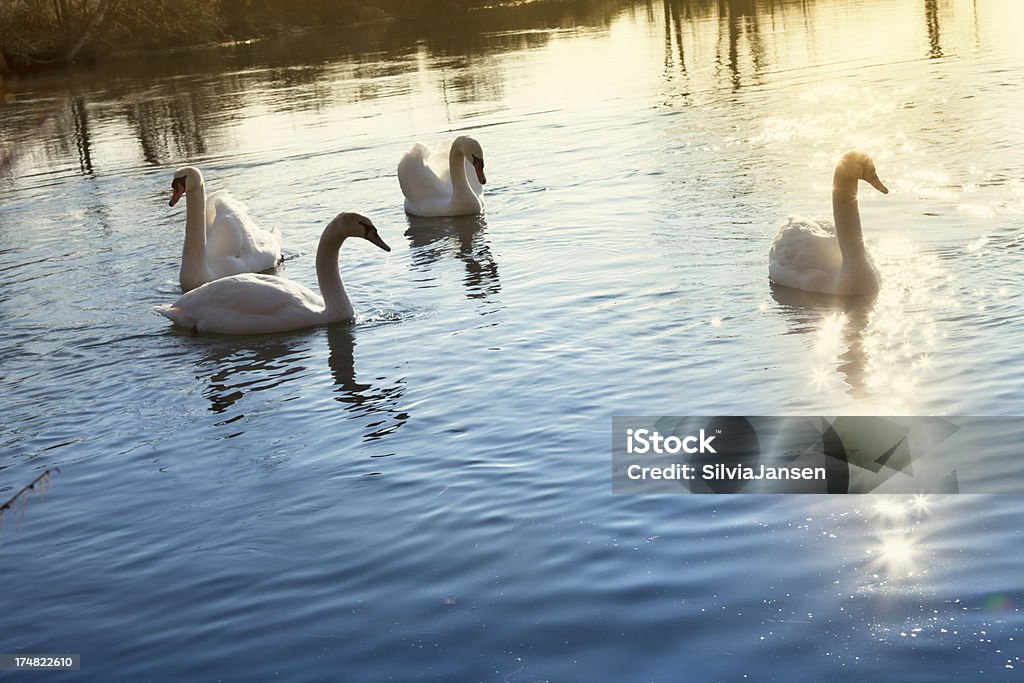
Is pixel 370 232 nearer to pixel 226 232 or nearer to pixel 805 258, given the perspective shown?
pixel 226 232

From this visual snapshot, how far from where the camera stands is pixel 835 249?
33.5 ft

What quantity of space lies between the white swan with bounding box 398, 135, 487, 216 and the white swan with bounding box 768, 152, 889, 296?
5.46 meters

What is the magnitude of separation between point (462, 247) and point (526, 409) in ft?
19.2

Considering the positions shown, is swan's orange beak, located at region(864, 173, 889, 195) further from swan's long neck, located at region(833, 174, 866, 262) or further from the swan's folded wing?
the swan's folded wing

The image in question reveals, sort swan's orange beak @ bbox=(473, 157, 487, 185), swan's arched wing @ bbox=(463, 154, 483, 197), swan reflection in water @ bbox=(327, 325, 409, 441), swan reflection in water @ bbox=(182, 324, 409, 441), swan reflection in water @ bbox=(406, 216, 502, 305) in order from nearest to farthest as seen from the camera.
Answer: swan reflection in water @ bbox=(327, 325, 409, 441)
swan reflection in water @ bbox=(182, 324, 409, 441)
swan reflection in water @ bbox=(406, 216, 502, 305)
swan's orange beak @ bbox=(473, 157, 487, 185)
swan's arched wing @ bbox=(463, 154, 483, 197)

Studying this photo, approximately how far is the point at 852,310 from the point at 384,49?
34.8 m

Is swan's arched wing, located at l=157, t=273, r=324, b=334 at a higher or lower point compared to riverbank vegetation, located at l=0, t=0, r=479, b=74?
lower

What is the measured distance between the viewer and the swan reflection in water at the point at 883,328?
311 inches

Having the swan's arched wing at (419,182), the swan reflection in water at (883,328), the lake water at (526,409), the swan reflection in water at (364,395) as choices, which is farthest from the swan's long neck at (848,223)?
the swan's arched wing at (419,182)

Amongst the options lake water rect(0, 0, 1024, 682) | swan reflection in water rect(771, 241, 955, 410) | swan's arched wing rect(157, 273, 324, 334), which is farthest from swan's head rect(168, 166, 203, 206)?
swan reflection in water rect(771, 241, 955, 410)

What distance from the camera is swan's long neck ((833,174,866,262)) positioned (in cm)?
976

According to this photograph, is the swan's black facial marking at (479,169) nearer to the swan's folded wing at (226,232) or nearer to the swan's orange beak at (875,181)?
the swan's folded wing at (226,232)

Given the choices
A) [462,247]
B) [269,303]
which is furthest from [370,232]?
[462,247]

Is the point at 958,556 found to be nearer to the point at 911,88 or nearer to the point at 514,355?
the point at 514,355
